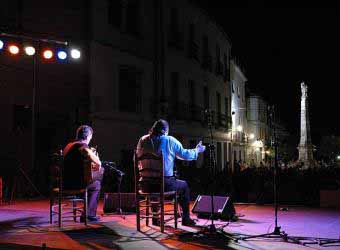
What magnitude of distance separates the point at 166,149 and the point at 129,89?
1189 centimetres

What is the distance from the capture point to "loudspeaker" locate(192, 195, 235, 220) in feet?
29.4

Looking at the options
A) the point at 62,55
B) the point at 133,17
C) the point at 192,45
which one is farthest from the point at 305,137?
the point at 62,55

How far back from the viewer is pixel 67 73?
17391 mm

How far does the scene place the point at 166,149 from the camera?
8477 millimetres

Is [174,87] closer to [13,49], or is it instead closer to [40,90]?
[40,90]

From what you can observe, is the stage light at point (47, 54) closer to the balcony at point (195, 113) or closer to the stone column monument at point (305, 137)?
the balcony at point (195, 113)

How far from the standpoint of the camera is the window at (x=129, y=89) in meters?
19.8

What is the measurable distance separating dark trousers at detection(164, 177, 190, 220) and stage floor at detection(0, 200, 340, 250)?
31 centimetres

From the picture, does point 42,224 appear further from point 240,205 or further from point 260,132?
point 260,132

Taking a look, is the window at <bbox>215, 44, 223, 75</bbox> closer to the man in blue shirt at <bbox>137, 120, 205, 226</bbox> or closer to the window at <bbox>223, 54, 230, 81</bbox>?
the window at <bbox>223, 54, 230, 81</bbox>

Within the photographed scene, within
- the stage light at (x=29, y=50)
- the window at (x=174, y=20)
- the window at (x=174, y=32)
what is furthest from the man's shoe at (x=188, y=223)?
the window at (x=174, y=20)

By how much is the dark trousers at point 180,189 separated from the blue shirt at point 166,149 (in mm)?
143

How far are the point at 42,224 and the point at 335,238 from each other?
15.9 ft

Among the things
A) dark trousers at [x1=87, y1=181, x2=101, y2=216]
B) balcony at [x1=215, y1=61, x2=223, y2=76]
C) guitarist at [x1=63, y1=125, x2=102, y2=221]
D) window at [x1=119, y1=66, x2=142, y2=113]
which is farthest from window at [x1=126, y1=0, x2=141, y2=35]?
guitarist at [x1=63, y1=125, x2=102, y2=221]
